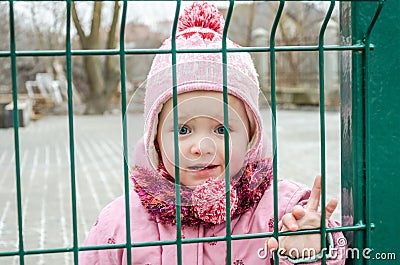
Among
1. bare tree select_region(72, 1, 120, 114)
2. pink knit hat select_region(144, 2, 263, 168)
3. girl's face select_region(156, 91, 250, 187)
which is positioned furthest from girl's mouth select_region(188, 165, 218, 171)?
bare tree select_region(72, 1, 120, 114)

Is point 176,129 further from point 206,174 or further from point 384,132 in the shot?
point 384,132

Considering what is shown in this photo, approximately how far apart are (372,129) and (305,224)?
32 centimetres

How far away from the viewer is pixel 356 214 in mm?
2252

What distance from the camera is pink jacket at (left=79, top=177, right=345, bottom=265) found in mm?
2367

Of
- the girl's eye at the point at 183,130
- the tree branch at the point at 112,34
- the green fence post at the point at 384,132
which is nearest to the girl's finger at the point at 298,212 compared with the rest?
the green fence post at the point at 384,132

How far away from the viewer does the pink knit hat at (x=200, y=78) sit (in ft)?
7.35

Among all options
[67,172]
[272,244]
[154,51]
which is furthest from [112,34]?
[154,51]

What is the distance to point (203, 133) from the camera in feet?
7.55

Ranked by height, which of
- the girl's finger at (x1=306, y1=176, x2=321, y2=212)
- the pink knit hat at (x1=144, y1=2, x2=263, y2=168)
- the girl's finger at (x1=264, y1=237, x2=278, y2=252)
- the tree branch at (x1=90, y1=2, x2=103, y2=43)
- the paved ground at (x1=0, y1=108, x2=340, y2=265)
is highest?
the tree branch at (x1=90, y1=2, x2=103, y2=43)

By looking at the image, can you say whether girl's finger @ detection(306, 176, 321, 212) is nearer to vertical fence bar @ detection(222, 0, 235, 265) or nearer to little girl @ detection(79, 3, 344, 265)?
little girl @ detection(79, 3, 344, 265)

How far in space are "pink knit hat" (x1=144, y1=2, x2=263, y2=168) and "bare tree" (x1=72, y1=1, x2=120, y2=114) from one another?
2061cm

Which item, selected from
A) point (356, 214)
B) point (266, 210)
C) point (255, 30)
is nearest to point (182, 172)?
point (266, 210)

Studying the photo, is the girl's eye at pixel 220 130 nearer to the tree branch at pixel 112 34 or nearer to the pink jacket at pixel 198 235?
the pink jacket at pixel 198 235

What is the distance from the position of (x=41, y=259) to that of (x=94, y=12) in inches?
735
